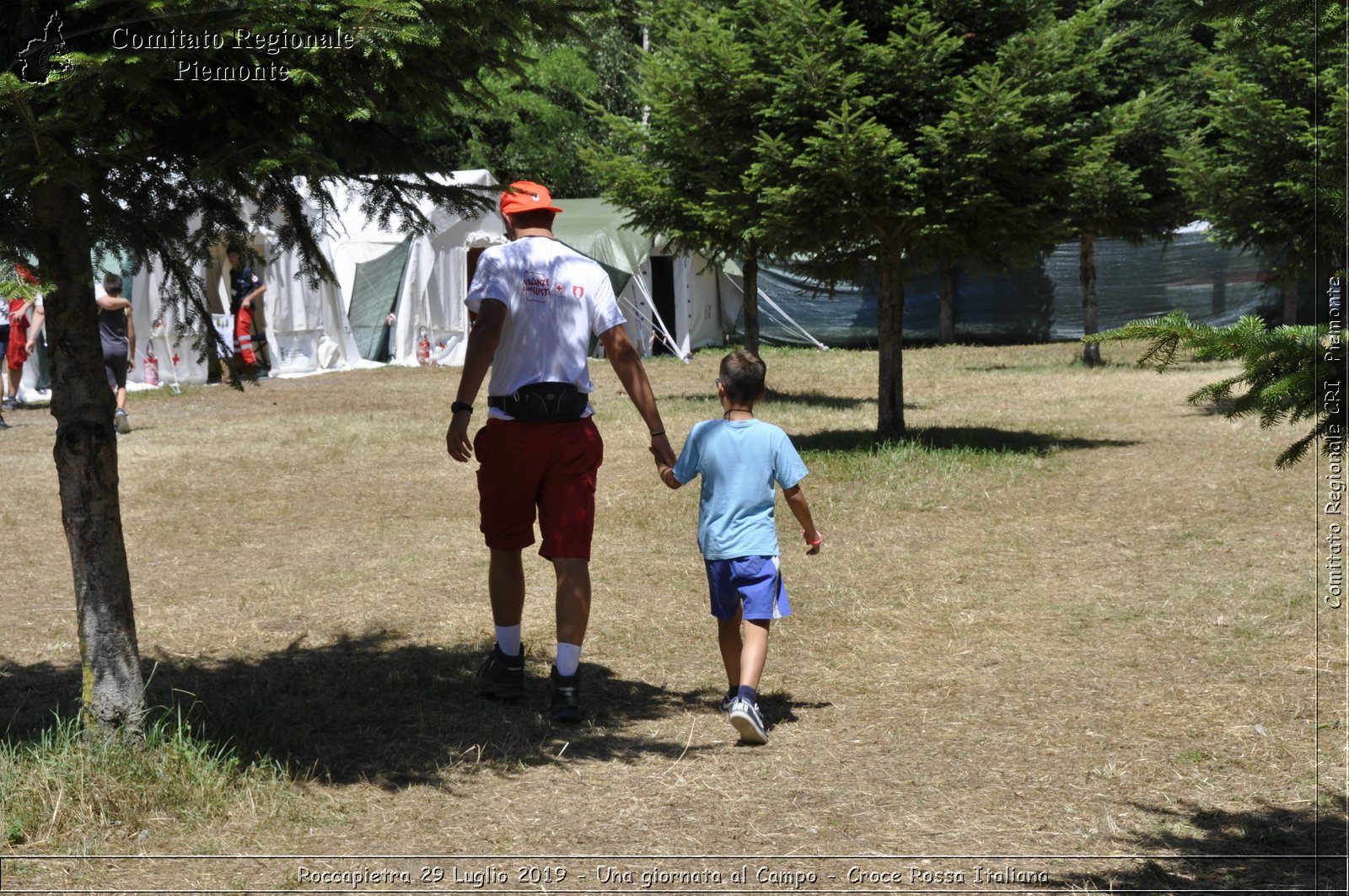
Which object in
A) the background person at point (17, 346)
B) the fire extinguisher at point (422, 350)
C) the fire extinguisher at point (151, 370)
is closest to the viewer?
the background person at point (17, 346)

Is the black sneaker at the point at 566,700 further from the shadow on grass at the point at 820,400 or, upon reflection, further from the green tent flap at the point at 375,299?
the green tent flap at the point at 375,299

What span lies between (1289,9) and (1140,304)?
27.5 meters

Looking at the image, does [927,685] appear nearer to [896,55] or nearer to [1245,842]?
[1245,842]

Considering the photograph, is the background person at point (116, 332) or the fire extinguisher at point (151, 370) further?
the fire extinguisher at point (151, 370)

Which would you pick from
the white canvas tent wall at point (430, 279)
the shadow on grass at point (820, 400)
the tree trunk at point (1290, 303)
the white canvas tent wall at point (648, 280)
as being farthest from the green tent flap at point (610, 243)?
the tree trunk at point (1290, 303)

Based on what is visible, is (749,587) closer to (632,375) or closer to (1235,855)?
(632,375)

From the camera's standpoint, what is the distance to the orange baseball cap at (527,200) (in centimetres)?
496

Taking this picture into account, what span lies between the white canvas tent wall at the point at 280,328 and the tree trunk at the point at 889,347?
9.40 metres

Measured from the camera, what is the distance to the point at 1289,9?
12.0 ft

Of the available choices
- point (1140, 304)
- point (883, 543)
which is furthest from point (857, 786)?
point (1140, 304)

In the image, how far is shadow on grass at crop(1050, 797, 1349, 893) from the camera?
3.60 metres

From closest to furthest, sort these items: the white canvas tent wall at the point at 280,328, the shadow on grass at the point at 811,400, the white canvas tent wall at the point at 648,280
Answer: the shadow on grass at the point at 811,400
the white canvas tent wall at the point at 280,328
the white canvas tent wall at the point at 648,280

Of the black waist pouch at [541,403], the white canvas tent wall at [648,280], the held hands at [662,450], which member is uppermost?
the white canvas tent wall at [648,280]

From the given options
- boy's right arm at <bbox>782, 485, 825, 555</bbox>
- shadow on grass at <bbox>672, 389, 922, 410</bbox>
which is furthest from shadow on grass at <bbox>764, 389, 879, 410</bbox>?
boy's right arm at <bbox>782, 485, 825, 555</bbox>
